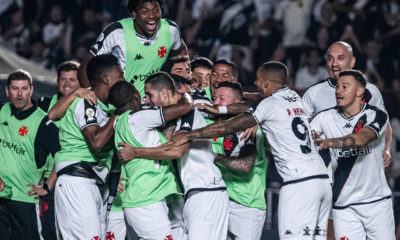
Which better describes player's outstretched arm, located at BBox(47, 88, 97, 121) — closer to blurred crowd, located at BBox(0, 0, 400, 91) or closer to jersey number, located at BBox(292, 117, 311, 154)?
jersey number, located at BBox(292, 117, 311, 154)

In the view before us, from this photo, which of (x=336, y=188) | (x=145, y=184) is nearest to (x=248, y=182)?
(x=336, y=188)

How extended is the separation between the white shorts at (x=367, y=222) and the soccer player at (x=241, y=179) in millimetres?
833

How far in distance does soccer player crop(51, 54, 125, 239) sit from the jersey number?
1674 mm

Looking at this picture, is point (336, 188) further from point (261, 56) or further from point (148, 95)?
point (261, 56)

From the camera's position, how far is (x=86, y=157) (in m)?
7.20

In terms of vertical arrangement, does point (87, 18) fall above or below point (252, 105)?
above

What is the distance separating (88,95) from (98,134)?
40cm

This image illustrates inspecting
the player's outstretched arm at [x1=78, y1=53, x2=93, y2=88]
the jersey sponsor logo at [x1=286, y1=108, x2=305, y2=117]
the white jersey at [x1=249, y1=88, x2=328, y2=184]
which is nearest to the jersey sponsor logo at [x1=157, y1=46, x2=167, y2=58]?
the player's outstretched arm at [x1=78, y1=53, x2=93, y2=88]

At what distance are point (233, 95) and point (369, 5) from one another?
562cm

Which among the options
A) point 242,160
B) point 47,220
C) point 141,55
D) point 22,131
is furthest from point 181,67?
point 47,220

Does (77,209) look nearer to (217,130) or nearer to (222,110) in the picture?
(217,130)

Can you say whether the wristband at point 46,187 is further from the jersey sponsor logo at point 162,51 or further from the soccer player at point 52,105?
the jersey sponsor logo at point 162,51

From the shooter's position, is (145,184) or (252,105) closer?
(145,184)

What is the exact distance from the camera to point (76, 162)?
7.13 m
